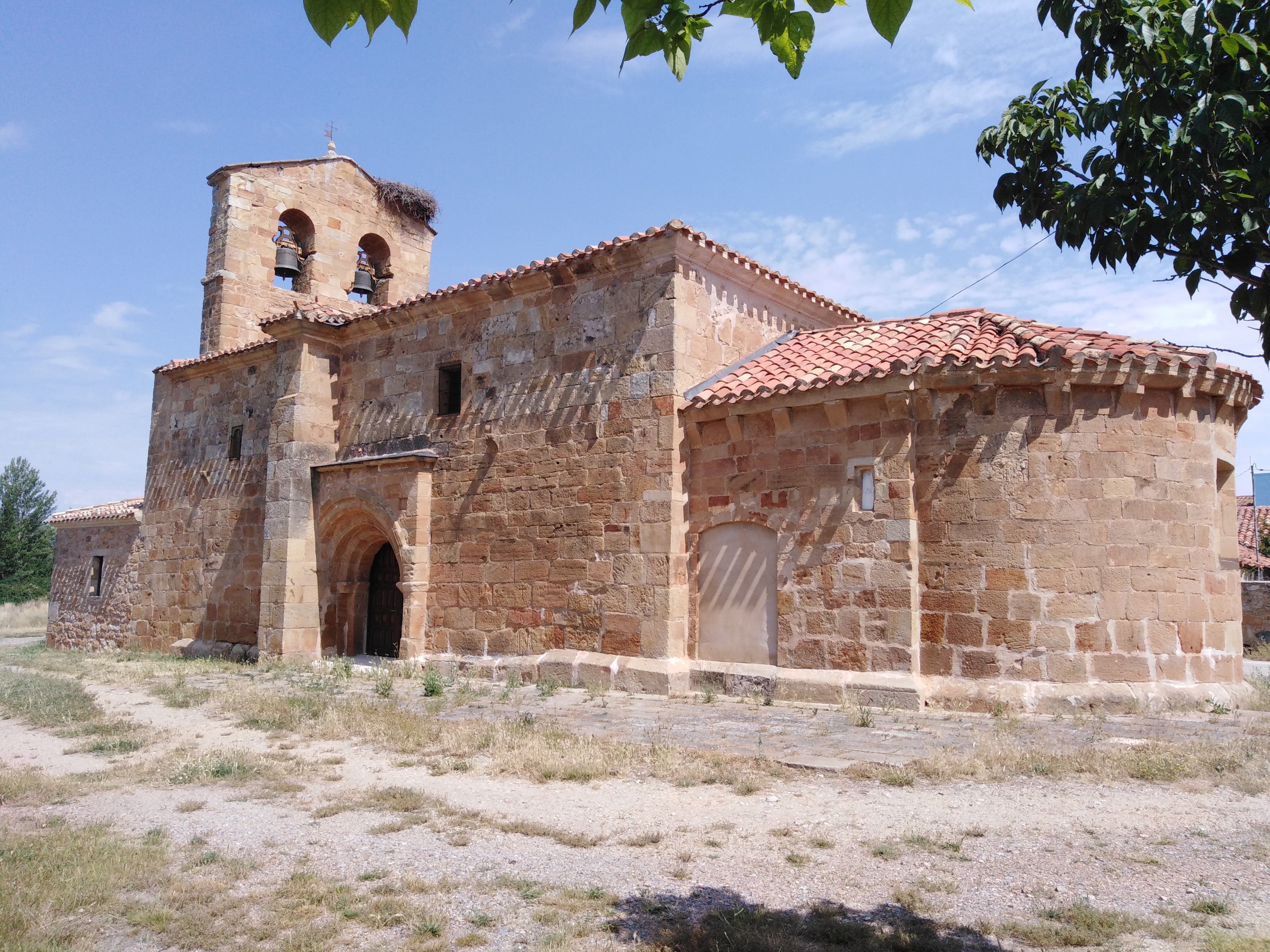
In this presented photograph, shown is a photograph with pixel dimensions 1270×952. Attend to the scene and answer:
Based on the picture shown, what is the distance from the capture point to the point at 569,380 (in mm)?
11016

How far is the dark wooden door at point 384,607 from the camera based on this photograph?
13.4 meters

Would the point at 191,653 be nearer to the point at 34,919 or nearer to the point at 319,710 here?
the point at 319,710

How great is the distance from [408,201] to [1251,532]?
20.9 m

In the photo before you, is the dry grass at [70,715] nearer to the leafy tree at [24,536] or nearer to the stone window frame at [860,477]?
the stone window frame at [860,477]

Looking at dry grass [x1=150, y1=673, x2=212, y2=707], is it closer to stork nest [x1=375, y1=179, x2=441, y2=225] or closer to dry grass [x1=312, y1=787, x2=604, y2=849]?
dry grass [x1=312, y1=787, x2=604, y2=849]

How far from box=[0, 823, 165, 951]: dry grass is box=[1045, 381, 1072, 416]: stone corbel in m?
7.77

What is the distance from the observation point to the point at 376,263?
55.8 feet

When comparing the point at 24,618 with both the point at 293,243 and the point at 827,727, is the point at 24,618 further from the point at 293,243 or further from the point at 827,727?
the point at 827,727

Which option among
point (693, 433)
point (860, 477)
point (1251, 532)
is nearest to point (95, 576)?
point (693, 433)

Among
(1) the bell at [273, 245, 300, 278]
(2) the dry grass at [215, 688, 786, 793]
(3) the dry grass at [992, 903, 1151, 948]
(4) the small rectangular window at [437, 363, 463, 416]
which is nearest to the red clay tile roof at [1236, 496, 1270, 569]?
(4) the small rectangular window at [437, 363, 463, 416]

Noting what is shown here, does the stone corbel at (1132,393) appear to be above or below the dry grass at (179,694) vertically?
above

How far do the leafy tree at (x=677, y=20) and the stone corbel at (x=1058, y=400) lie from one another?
6717 mm

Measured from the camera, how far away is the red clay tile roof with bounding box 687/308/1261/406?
847 cm

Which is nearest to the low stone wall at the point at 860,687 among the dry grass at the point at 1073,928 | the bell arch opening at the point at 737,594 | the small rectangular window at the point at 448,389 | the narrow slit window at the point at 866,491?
the bell arch opening at the point at 737,594
